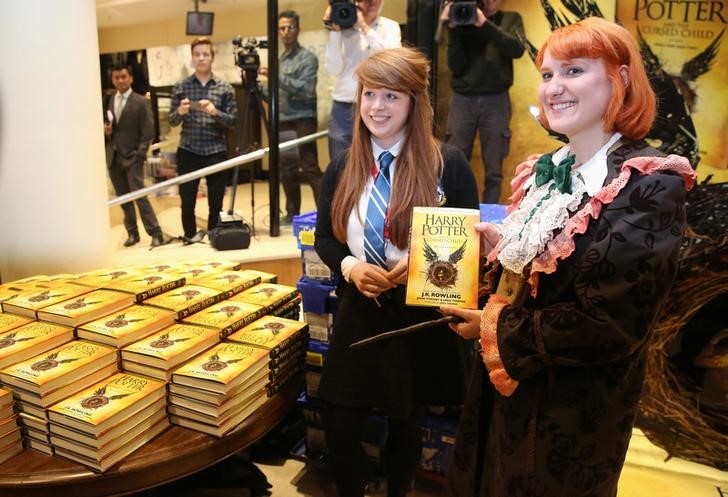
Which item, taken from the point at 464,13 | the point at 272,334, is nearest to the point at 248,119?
the point at 464,13

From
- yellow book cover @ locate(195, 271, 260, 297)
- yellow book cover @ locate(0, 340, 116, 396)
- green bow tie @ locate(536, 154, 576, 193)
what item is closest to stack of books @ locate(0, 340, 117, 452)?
yellow book cover @ locate(0, 340, 116, 396)

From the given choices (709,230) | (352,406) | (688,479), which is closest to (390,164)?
(352,406)

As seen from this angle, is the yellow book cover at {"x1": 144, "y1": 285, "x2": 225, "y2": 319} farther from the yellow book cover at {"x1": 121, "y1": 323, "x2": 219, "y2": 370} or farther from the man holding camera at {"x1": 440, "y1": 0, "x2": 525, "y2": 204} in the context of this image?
the man holding camera at {"x1": 440, "y1": 0, "x2": 525, "y2": 204}

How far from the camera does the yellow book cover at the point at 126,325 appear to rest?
149 centimetres

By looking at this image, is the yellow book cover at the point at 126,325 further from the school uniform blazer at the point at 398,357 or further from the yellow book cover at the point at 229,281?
the school uniform blazer at the point at 398,357

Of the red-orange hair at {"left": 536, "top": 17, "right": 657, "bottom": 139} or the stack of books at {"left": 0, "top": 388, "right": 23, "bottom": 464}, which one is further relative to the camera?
the stack of books at {"left": 0, "top": 388, "right": 23, "bottom": 464}

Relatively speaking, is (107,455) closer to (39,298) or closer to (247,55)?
(39,298)

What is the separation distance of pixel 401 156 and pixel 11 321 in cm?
117

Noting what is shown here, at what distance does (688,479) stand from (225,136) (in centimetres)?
306

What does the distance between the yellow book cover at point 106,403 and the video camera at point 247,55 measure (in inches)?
95.3

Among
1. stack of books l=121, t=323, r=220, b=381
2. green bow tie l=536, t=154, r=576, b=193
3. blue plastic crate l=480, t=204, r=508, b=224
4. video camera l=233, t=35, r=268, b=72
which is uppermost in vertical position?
video camera l=233, t=35, r=268, b=72

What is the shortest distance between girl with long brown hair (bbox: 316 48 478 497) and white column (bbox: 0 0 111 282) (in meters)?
1.25

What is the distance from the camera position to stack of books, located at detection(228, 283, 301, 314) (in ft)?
6.03

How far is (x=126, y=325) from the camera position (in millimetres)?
1535
